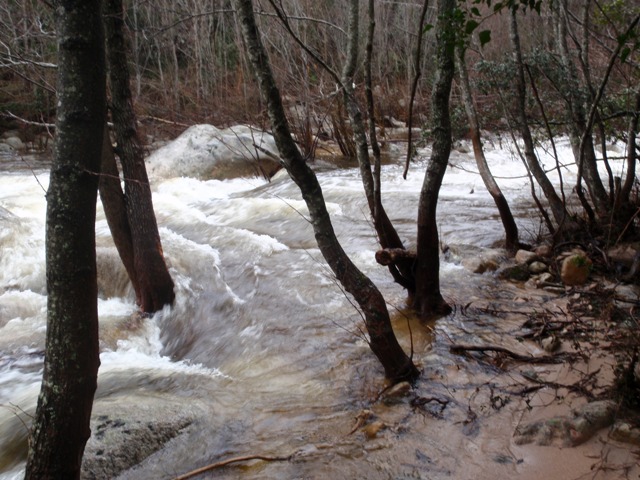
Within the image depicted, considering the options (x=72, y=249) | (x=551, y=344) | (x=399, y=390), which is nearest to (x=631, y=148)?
(x=551, y=344)

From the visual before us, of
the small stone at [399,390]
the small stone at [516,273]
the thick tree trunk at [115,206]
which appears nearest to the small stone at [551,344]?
the small stone at [399,390]

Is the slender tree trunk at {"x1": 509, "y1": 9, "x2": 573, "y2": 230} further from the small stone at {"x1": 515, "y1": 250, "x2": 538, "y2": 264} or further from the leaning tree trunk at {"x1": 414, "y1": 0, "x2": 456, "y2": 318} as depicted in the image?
the leaning tree trunk at {"x1": 414, "y1": 0, "x2": 456, "y2": 318}

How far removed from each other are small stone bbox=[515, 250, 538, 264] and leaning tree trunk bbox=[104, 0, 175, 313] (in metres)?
3.74

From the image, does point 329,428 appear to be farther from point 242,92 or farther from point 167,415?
point 242,92

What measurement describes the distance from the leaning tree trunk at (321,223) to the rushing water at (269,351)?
0.20 metres

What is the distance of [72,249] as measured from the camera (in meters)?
2.01

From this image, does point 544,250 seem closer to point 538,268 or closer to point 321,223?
point 538,268

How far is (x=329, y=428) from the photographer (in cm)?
333

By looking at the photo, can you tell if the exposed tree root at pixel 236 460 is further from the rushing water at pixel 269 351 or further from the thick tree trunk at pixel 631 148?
the thick tree trunk at pixel 631 148

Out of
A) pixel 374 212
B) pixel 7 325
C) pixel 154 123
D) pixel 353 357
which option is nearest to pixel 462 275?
pixel 374 212

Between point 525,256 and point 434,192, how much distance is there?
202cm

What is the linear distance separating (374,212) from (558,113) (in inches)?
189

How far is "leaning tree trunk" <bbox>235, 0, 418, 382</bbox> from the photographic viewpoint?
3.12m

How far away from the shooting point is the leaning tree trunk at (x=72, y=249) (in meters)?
1.96
